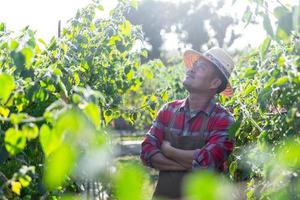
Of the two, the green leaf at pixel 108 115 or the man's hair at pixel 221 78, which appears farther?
the green leaf at pixel 108 115

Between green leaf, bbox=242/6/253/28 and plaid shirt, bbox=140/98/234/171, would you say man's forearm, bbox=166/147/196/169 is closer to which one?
plaid shirt, bbox=140/98/234/171

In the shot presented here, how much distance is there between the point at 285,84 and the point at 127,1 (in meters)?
3.04

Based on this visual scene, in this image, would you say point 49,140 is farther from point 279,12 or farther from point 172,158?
point 172,158

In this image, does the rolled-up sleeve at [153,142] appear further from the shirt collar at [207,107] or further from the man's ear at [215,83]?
the man's ear at [215,83]

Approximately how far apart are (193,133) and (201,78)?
373 millimetres

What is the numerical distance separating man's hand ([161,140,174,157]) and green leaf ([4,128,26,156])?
1993 mm

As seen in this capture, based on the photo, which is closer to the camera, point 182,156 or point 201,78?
point 182,156

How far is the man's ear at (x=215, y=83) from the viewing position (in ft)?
10.8

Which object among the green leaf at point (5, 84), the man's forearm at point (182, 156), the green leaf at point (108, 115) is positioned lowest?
the man's forearm at point (182, 156)

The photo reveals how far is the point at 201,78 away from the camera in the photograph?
3234mm

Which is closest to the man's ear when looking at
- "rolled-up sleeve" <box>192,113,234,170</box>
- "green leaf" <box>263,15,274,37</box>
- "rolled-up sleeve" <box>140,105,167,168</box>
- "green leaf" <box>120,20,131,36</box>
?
"rolled-up sleeve" <box>192,113,234,170</box>

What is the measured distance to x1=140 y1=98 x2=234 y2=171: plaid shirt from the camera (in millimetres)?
2949

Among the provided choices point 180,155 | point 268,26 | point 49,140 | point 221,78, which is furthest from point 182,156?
point 49,140

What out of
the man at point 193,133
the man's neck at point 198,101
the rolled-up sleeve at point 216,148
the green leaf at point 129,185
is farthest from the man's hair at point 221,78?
the green leaf at point 129,185
